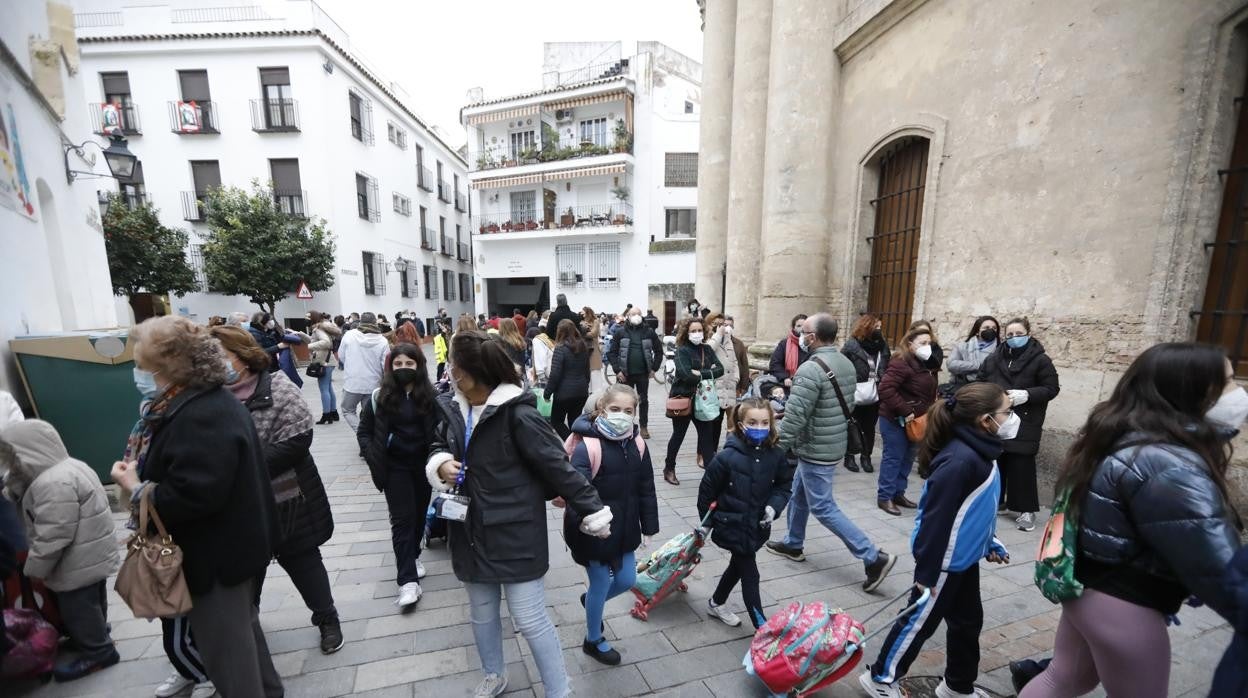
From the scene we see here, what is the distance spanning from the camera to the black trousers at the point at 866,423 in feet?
19.2

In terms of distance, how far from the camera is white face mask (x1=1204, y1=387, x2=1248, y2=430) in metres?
1.90

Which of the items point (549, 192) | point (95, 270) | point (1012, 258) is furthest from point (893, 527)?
Result: point (549, 192)

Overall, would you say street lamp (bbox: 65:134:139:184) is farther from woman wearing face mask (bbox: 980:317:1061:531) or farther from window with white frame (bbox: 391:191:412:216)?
window with white frame (bbox: 391:191:412:216)

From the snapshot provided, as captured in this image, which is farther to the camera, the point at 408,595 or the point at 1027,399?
the point at 1027,399


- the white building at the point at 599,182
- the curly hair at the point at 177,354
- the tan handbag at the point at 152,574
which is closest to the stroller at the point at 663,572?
the tan handbag at the point at 152,574

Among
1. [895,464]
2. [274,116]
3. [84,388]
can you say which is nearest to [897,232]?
[895,464]

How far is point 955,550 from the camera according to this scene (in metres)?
2.26

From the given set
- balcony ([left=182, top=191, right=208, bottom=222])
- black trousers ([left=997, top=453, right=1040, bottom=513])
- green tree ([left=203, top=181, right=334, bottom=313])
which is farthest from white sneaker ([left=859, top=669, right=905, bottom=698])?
balcony ([left=182, top=191, right=208, bottom=222])

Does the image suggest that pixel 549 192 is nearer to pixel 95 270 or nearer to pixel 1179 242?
pixel 95 270

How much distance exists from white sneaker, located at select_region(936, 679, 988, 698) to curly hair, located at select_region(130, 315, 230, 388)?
3.59 m

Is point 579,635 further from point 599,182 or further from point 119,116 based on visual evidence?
point 119,116

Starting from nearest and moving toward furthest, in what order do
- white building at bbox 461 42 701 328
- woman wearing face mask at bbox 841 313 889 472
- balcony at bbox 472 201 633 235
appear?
1. woman wearing face mask at bbox 841 313 889 472
2. white building at bbox 461 42 701 328
3. balcony at bbox 472 201 633 235

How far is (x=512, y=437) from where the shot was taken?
2.16 m

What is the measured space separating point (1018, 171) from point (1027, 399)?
8.81ft
